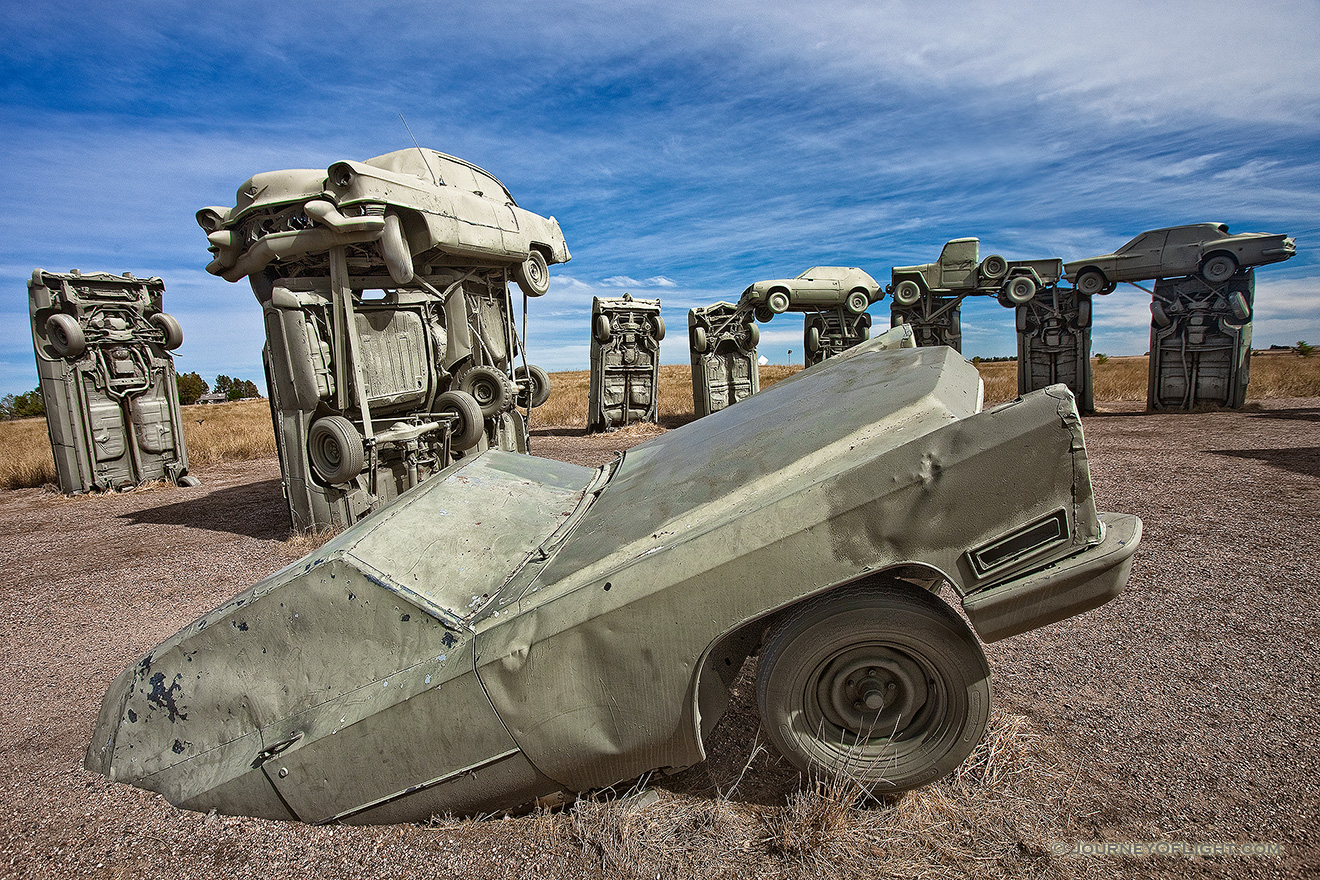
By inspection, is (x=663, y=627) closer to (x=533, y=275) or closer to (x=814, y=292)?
(x=533, y=275)

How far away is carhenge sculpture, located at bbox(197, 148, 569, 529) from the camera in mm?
6902

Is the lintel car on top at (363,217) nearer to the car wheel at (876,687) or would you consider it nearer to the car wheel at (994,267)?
the car wheel at (876,687)

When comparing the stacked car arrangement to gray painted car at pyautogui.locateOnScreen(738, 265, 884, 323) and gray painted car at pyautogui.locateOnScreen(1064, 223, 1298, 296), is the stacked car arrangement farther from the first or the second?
gray painted car at pyautogui.locateOnScreen(1064, 223, 1298, 296)

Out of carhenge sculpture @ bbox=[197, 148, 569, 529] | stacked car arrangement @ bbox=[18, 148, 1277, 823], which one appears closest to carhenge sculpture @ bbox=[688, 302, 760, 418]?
carhenge sculpture @ bbox=[197, 148, 569, 529]

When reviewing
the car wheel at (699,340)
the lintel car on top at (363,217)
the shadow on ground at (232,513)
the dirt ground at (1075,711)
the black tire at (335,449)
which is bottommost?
the shadow on ground at (232,513)

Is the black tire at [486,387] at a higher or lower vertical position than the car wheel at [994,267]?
lower

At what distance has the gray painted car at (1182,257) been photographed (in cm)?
1270

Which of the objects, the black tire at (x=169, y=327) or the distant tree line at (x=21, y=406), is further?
the distant tree line at (x=21, y=406)

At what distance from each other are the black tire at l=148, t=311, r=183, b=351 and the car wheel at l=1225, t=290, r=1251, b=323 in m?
19.3

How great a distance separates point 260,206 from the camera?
6.96 meters

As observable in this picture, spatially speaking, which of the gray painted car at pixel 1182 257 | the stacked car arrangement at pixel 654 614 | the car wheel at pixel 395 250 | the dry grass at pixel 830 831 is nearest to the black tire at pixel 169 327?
the car wheel at pixel 395 250

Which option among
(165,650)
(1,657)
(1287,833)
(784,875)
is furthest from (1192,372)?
(1,657)

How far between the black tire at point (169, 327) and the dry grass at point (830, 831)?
12.4 metres

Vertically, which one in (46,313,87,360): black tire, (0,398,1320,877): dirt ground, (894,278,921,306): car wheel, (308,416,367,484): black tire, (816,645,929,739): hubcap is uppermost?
(894,278,921,306): car wheel
